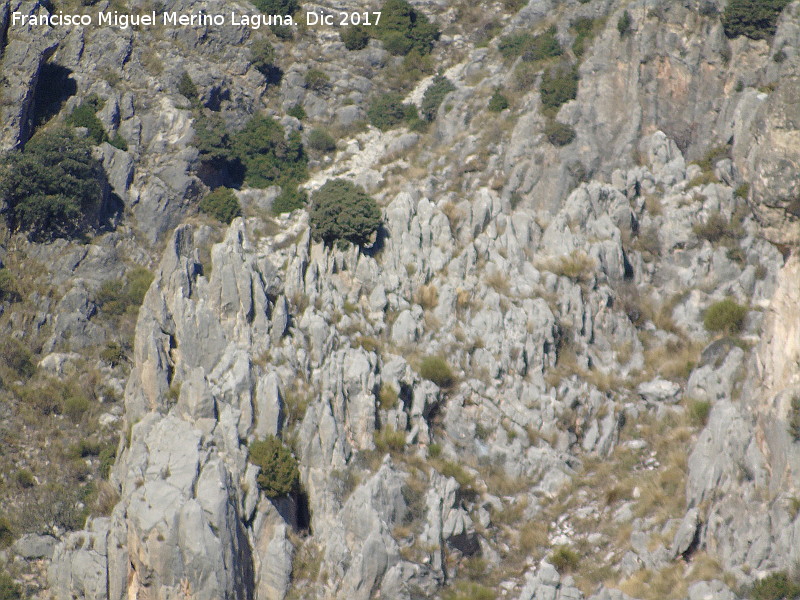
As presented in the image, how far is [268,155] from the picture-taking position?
56969mm

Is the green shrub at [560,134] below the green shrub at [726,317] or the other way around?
the other way around

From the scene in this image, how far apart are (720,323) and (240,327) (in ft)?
71.7

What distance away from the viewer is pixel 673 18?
1956 inches

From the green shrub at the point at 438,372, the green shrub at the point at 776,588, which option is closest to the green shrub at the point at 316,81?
the green shrub at the point at 438,372

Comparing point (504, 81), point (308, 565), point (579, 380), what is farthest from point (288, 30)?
point (308, 565)

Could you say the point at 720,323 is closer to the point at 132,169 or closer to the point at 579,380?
the point at 579,380

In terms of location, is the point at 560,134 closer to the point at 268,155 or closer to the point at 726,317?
the point at 726,317

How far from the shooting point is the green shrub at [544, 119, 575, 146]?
48.6 metres

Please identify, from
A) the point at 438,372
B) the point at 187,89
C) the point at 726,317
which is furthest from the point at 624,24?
the point at 187,89

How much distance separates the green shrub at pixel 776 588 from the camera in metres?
25.5

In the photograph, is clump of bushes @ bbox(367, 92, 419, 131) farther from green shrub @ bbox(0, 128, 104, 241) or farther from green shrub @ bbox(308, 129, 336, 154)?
green shrub @ bbox(0, 128, 104, 241)

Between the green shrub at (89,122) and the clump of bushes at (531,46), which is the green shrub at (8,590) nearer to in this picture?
the green shrub at (89,122)

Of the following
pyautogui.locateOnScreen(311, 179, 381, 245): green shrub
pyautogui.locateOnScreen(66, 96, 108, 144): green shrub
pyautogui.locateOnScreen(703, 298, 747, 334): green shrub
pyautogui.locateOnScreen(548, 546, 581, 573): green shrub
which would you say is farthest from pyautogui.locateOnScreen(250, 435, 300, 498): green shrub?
pyautogui.locateOnScreen(66, 96, 108, 144): green shrub

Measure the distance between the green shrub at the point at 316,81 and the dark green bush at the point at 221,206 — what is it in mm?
13709
